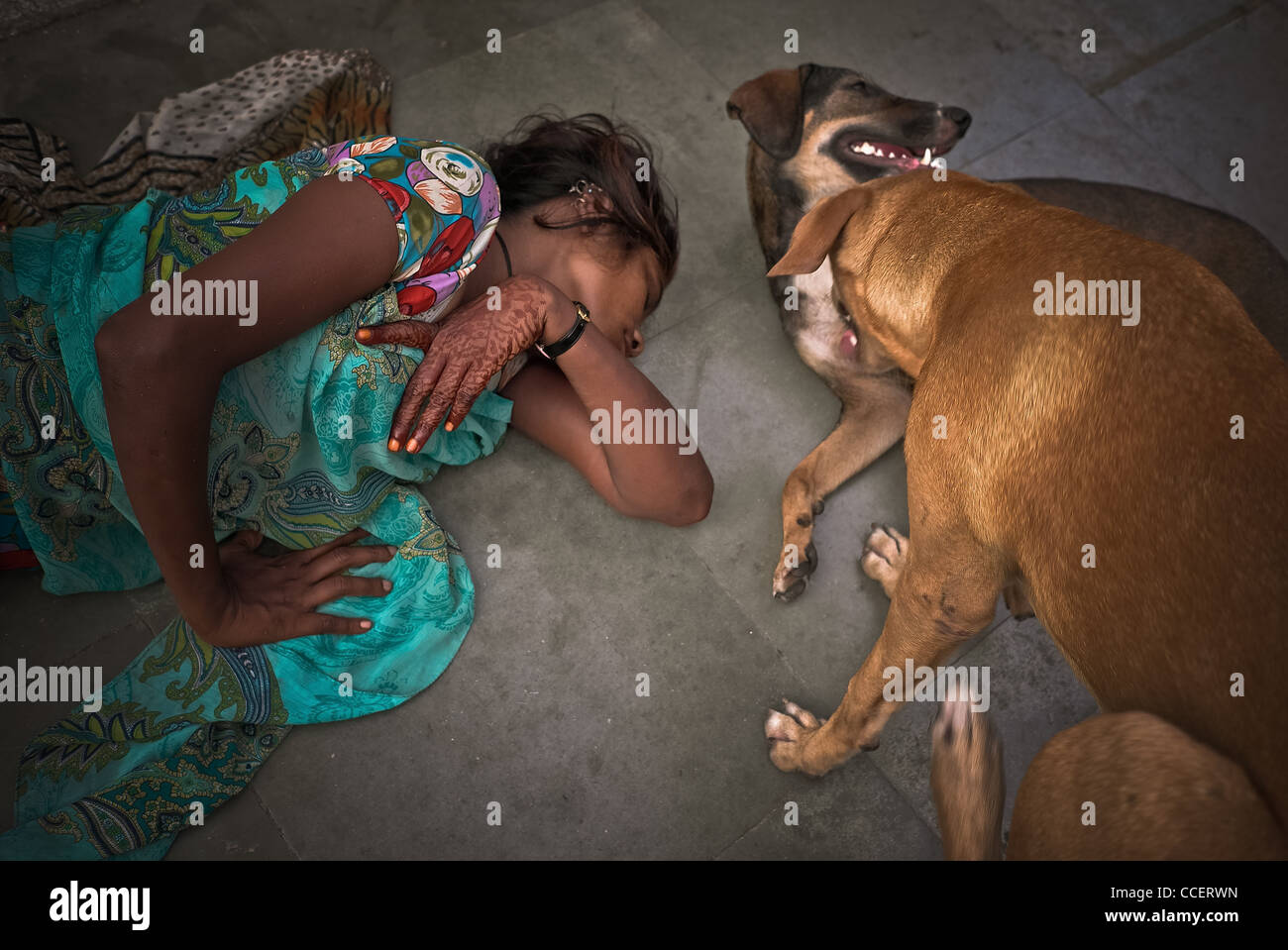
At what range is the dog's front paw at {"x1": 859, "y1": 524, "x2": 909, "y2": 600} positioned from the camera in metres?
2.46

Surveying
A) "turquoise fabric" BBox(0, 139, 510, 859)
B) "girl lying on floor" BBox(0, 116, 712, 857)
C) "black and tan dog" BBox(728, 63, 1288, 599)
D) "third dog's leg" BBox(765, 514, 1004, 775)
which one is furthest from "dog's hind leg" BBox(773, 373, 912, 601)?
"turquoise fabric" BBox(0, 139, 510, 859)

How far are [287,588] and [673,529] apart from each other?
95 cm

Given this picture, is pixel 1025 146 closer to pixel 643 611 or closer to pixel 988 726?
pixel 643 611

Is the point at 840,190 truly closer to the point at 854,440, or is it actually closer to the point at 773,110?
the point at 773,110

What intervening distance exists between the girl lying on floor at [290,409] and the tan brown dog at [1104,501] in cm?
56

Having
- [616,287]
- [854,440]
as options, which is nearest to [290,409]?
[616,287]

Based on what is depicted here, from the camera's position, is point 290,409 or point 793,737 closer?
point 290,409

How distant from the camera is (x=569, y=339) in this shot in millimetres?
2131

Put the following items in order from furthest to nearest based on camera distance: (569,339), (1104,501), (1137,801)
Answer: (569,339) → (1104,501) → (1137,801)

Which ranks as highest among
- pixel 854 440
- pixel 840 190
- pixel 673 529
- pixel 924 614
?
pixel 840 190

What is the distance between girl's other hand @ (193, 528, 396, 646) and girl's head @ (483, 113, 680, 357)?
785 mm

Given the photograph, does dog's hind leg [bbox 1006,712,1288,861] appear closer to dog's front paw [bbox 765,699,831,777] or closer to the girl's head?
dog's front paw [bbox 765,699,831,777]

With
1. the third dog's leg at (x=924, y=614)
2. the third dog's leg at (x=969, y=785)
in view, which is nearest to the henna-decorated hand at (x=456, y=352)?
the third dog's leg at (x=924, y=614)

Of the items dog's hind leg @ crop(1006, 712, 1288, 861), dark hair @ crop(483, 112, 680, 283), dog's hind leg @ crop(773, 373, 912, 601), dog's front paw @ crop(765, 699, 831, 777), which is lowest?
dog's front paw @ crop(765, 699, 831, 777)
